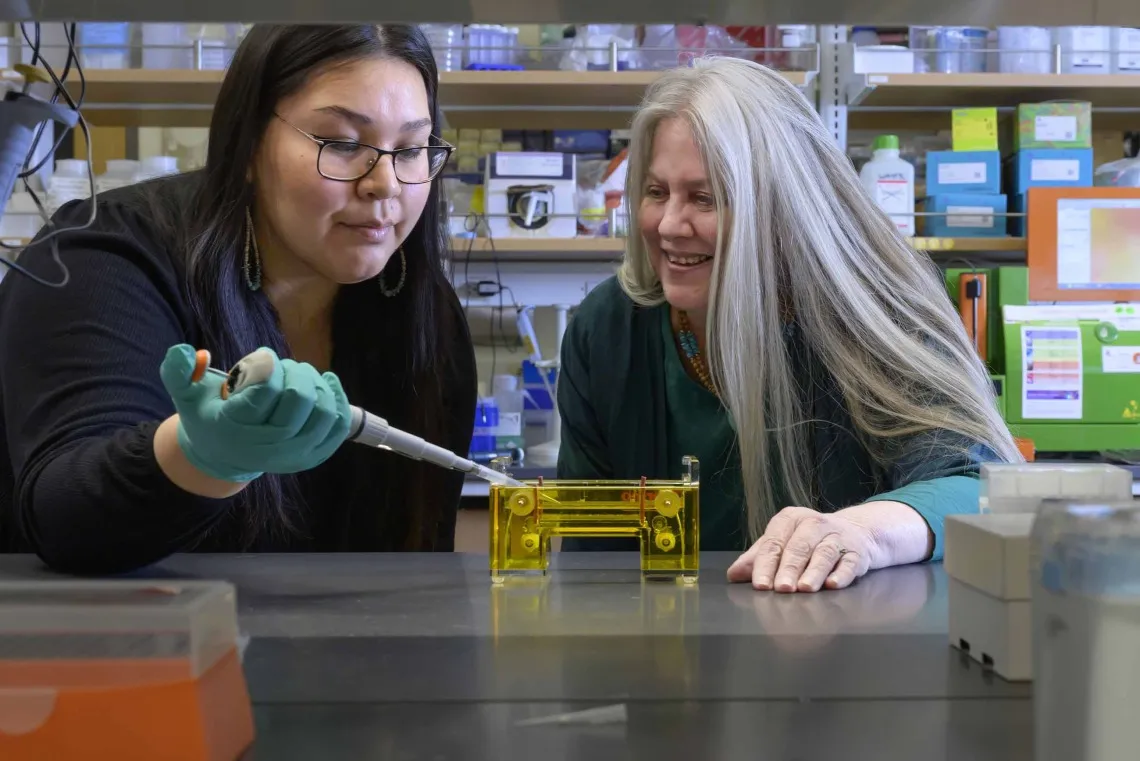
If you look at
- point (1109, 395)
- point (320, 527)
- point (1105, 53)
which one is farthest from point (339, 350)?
point (1105, 53)

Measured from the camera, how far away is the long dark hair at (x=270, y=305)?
1.18 metres

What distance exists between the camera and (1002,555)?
553 mm

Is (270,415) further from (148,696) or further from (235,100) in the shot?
(235,100)

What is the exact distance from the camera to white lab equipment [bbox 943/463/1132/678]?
55cm

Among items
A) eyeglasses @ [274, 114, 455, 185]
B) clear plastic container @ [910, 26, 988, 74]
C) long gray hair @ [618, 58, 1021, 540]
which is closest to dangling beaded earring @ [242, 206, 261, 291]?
eyeglasses @ [274, 114, 455, 185]

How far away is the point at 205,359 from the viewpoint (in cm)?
69

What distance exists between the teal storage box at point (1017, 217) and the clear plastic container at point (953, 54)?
13.9 inches

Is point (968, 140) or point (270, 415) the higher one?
point (968, 140)

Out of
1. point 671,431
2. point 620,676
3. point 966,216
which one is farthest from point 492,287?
point 620,676

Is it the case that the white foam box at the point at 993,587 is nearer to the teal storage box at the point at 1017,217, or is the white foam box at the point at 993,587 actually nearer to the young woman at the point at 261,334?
the young woman at the point at 261,334

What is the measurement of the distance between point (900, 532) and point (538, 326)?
2.29 metres

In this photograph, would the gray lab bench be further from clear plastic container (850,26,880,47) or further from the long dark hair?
clear plastic container (850,26,880,47)

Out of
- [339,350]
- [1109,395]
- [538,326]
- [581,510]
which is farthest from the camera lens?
[538,326]

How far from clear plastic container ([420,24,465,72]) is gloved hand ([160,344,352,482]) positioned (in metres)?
2.13
